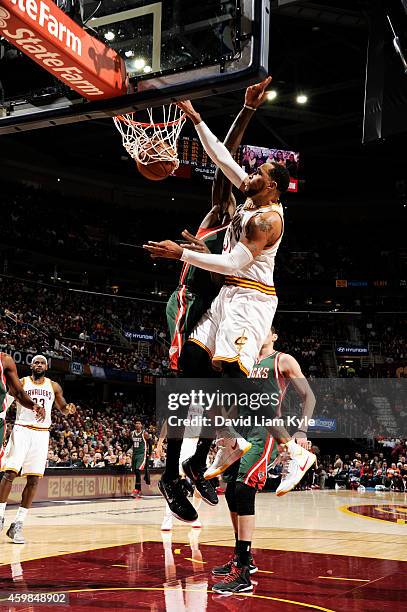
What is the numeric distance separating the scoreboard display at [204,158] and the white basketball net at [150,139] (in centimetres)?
1573

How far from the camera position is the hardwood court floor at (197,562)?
16.5ft

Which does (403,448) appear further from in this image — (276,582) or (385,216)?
(276,582)

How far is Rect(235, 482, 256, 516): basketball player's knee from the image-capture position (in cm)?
540

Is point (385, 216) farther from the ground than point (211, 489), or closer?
farther from the ground

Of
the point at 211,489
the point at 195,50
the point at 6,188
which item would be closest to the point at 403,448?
the point at 6,188

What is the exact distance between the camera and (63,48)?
397 centimetres

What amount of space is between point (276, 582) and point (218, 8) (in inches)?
169

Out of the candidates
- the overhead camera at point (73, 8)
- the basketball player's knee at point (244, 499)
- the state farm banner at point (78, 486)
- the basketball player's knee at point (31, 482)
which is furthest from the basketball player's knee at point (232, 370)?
the state farm banner at point (78, 486)

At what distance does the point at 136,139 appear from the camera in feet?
18.4

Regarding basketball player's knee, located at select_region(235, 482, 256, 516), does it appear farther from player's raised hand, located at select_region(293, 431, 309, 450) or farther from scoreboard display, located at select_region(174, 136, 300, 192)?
scoreboard display, located at select_region(174, 136, 300, 192)

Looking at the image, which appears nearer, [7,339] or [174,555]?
[174,555]

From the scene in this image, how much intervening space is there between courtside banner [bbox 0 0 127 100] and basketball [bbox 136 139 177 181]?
3.09ft

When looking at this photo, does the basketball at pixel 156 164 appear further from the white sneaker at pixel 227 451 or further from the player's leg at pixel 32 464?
the player's leg at pixel 32 464

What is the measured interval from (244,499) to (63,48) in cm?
341
